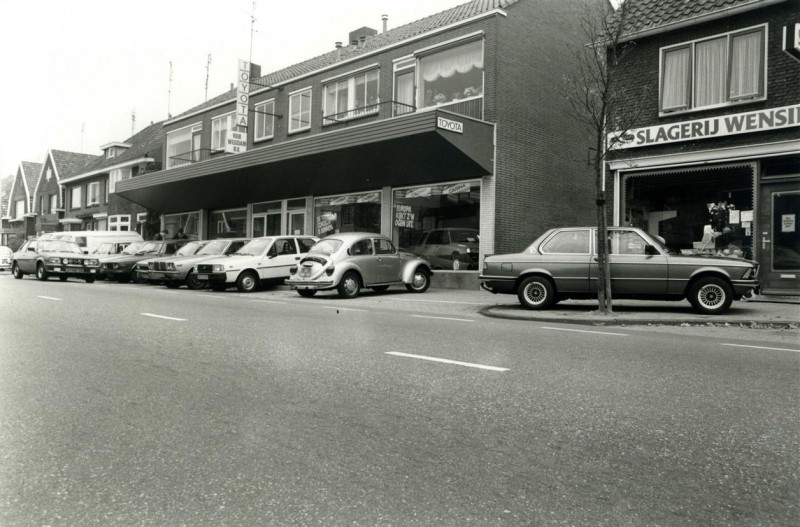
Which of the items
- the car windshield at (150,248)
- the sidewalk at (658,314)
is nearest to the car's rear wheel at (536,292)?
Result: the sidewalk at (658,314)

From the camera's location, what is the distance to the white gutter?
1453 cm

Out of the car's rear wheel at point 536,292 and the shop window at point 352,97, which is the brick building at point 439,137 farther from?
the car's rear wheel at point 536,292

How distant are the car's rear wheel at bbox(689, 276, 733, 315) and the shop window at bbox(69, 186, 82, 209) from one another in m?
46.2

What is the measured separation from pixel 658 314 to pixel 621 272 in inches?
43.0

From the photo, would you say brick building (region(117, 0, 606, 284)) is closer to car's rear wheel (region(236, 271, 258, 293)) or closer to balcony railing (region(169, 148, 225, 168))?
balcony railing (region(169, 148, 225, 168))

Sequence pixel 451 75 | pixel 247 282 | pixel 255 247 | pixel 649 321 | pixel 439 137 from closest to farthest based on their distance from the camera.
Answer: pixel 649 321 → pixel 439 137 → pixel 247 282 → pixel 255 247 → pixel 451 75

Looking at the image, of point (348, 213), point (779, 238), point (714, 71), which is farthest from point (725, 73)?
point (348, 213)

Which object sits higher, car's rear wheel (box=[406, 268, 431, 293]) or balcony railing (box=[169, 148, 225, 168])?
balcony railing (box=[169, 148, 225, 168])

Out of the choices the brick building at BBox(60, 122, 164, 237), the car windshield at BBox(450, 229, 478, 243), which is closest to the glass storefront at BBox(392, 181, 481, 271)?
the car windshield at BBox(450, 229, 478, 243)

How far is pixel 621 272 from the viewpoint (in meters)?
12.6

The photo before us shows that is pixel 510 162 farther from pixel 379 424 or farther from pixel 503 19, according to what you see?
pixel 379 424

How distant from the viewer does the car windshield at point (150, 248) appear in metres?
24.9

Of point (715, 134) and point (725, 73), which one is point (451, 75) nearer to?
point (725, 73)

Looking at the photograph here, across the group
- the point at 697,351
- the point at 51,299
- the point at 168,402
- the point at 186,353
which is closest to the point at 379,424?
the point at 168,402
